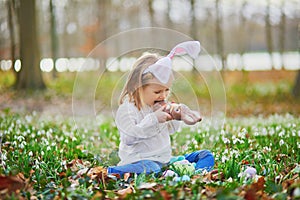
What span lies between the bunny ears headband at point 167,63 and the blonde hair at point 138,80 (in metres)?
0.07

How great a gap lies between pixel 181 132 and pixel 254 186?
2.85 meters

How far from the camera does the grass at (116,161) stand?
3184mm

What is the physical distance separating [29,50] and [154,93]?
400 inches

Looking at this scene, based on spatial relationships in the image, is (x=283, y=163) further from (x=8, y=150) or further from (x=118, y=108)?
(x=8, y=150)

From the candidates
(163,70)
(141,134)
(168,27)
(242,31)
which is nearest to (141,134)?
(141,134)

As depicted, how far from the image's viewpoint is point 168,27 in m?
17.5

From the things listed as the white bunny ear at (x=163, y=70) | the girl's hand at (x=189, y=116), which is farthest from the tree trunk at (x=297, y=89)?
the white bunny ear at (x=163, y=70)

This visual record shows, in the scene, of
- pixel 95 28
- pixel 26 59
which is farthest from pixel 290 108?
pixel 95 28

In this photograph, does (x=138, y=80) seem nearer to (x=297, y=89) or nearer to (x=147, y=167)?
(x=147, y=167)

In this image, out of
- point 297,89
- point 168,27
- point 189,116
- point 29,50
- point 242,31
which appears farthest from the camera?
point 242,31

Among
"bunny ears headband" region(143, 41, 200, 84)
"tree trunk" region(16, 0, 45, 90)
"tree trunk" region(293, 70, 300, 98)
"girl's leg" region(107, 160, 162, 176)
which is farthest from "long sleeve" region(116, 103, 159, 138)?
"tree trunk" region(16, 0, 45, 90)

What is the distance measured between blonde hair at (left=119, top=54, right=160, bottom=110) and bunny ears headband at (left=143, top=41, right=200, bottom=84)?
7 cm

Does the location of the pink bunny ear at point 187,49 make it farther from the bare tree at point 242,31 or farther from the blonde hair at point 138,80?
the bare tree at point 242,31

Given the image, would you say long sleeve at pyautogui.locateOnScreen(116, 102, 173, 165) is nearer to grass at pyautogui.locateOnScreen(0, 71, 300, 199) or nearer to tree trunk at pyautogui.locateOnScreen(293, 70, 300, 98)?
grass at pyautogui.locateOnScreen(0, 71, 300, 199)
